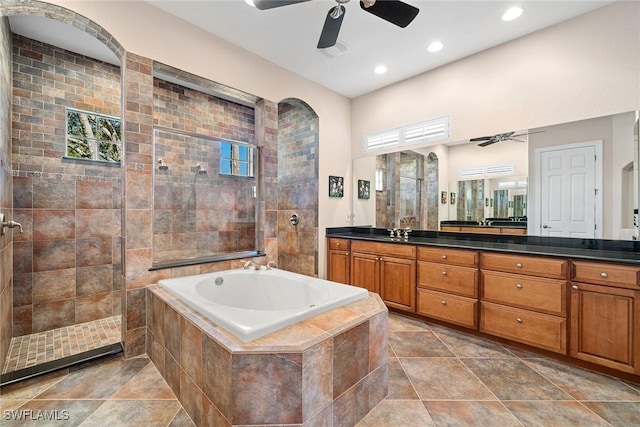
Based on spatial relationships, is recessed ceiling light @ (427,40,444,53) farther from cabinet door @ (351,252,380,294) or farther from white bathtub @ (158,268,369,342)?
white bathtub @ (158,268,369,342)

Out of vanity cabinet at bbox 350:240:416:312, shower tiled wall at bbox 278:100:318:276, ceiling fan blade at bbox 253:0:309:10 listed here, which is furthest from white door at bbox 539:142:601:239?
ceiling fan blade at bbox 253:0:309:10

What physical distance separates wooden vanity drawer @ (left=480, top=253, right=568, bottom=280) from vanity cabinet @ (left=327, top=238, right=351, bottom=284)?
1563 millimetres

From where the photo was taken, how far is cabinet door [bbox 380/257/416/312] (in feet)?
9.72

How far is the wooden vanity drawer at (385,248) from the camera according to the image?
9.79 ft

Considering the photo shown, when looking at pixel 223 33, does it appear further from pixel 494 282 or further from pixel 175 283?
pixel 494 282

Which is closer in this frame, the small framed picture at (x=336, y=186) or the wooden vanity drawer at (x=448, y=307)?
the wooden vanity drawer at (x=448, y=307)

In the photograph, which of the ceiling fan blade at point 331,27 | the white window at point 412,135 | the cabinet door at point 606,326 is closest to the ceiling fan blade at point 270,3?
the ceiling fan blade at point 331,27

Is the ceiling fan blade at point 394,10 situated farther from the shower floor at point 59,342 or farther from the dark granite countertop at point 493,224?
the shower floor at point 59,342

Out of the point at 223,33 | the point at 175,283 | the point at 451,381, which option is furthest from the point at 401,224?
A: the point at 223,33

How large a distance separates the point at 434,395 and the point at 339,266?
2021mm

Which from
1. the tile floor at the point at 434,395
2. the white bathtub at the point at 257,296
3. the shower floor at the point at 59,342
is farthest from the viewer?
the shower floor at the point at 59,342

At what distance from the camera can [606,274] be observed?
Result: 1917 mm

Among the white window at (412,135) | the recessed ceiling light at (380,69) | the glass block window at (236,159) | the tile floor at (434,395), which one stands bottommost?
the tile floor at (434,395)

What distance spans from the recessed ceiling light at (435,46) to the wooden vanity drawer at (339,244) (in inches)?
91.8
